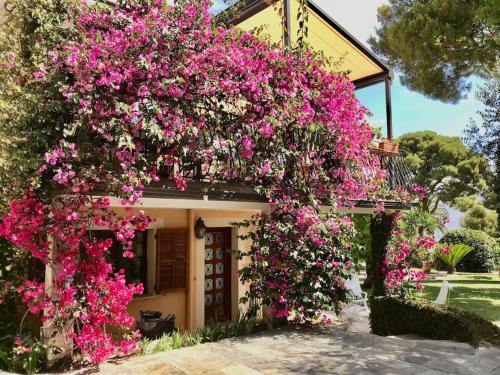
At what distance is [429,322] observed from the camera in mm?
8297

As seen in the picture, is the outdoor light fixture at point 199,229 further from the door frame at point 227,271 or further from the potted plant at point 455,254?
the potted plant at point 455,254

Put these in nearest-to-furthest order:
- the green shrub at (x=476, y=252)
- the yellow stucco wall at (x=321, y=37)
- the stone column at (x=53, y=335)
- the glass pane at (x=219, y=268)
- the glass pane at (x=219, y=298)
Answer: the stone column at (x=53, y=335), the yellow stucco wall at (x=321, y=37), the glass pane at (x=219, y=298), the glass pane at (x=219, y=268), the green shrub at (x=476, y=252)

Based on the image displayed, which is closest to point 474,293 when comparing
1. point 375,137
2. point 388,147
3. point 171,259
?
point 388,147

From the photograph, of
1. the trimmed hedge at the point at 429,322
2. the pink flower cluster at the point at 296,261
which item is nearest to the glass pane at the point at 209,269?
the pink flower cluster at the point at 296,261

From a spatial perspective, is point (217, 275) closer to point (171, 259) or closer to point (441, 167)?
point (171, 259)

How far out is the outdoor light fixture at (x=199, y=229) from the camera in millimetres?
9945

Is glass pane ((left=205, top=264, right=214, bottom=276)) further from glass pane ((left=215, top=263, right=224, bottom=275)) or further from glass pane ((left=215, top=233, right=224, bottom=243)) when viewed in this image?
glass pane ((left=215, top=233, right=224, bottom=243))

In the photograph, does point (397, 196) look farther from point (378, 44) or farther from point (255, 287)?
point (378, 44)

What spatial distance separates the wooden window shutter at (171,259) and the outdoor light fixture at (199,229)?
262 mm

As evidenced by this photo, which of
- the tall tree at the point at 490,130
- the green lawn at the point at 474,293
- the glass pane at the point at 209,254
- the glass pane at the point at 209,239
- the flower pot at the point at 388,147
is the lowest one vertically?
the green lawn at the point at 474,293

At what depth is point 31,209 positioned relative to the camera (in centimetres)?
582

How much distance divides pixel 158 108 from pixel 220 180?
2021 millimetres

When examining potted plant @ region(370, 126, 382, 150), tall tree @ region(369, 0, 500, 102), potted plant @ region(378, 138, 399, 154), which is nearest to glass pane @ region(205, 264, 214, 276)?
potted plant @ region(370, 126, 382, 150)

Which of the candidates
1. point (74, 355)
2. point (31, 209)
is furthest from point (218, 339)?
point (31, 209)
